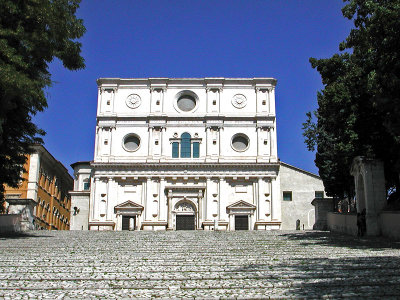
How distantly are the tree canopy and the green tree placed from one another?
1268cm

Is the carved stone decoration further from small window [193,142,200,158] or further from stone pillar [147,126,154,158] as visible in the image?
stone pillar [147,126,154,158]

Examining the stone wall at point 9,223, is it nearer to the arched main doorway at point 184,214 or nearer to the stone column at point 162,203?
the stone column at point 162,203

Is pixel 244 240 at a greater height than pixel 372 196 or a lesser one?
lesser

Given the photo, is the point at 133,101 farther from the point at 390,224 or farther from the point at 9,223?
the point at 390,224

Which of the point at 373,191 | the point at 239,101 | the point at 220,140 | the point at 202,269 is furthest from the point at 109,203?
the point at 202,269

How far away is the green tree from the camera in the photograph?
22.3 metres

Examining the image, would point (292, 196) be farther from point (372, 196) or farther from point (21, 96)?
point (21, 96)

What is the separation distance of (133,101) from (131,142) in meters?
3.94

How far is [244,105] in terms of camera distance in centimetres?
5003

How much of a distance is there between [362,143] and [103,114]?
90.4 ft

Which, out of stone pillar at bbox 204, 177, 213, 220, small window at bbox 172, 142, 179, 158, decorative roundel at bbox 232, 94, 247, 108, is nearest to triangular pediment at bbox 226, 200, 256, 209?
stone pillar at bbox 204, 177, 213, 220

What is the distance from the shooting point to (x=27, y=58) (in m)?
24.5

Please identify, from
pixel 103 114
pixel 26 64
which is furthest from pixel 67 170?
pixel 26 64

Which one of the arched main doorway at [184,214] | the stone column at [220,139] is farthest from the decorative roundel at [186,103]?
the arched main doorway at [184,214]
